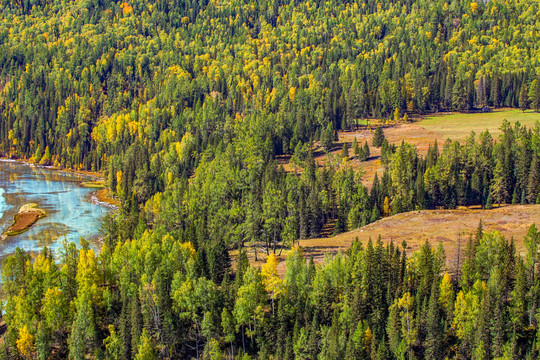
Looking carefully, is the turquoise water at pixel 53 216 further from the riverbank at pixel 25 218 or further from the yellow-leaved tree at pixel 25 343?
the yellow-leaved tree at pixel 25 343

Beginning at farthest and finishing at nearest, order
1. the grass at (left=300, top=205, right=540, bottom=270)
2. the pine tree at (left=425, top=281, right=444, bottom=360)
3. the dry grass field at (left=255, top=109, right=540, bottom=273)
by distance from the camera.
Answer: the grass at (left=300, top=205, right=540, bottom=270) → the dry grass field at (left=255, top=109, right=540, bottom=273) → the pine tree at (left=425, top=281, right=444, bottom=360)

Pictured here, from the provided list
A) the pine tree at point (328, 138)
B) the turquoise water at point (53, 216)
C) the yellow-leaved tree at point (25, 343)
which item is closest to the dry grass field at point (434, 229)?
the yellow-leaved tree at point (25, 343)

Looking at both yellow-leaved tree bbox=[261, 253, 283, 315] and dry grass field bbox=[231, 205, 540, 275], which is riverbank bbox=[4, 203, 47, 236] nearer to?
dry grass field bbox=[231, 205, 540, 275]

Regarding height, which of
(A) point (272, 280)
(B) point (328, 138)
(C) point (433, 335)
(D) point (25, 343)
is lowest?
(D) point (25, 343)

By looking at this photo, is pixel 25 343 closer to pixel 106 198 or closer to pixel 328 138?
pixel 106 198

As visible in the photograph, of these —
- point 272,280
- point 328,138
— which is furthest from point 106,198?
point 272,280

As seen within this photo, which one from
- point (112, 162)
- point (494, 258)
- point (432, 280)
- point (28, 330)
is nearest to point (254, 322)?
point (432, 280)

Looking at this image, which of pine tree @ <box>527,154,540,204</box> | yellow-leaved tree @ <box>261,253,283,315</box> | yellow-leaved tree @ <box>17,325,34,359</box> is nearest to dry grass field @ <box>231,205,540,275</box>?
pine tree @ <box>527,154,540,204</box>
